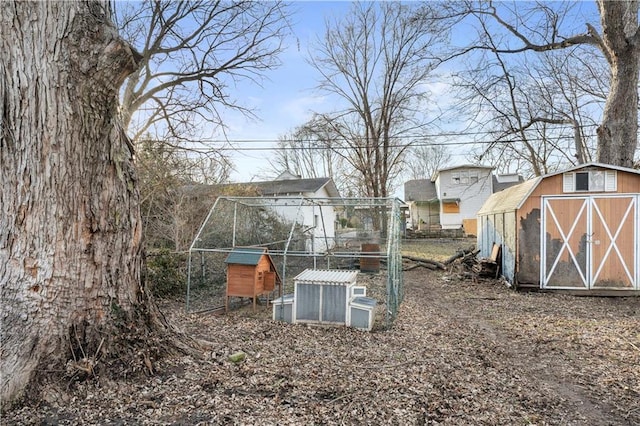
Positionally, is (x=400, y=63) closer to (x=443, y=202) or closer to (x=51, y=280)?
(x=443, y=202)

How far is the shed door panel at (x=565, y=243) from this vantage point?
877 cm

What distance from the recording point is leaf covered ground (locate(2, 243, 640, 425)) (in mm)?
2760

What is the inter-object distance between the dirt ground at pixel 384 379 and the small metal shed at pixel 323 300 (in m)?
0.24

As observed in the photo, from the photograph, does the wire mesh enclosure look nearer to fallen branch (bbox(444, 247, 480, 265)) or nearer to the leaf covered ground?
the leaf covered ground

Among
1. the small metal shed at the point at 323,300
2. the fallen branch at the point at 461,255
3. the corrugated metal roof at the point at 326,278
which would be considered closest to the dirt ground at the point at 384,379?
the small metal shed at the point at 323,300

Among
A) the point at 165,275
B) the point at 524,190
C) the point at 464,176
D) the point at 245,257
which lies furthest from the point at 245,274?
the point at 464,176

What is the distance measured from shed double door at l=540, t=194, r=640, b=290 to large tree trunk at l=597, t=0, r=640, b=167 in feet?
8.32

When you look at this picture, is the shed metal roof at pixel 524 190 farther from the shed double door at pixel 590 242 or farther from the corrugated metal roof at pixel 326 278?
the corrugated metal roof at pixel 326 278

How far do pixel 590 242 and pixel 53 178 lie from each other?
10.4 meters

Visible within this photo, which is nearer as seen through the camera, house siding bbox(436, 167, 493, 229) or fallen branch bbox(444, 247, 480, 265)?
fallen branch bbox(444, 247, 480, 265)

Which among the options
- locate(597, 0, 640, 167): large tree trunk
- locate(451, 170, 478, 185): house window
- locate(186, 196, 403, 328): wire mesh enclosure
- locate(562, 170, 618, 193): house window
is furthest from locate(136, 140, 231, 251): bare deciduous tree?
locate(451, 170, 478, 185): house window

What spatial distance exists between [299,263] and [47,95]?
1020 cm

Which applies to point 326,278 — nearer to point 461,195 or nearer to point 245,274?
point 245,274

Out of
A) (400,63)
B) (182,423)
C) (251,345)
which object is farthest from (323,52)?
(182,423)
